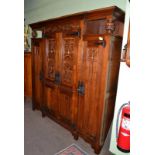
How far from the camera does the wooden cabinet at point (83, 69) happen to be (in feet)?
6.44

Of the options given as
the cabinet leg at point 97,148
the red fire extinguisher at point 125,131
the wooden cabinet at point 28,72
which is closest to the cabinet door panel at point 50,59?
the wooden cabinet at point 28,72

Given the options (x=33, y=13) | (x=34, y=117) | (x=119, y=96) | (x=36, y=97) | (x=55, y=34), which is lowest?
(x=34, y=117)

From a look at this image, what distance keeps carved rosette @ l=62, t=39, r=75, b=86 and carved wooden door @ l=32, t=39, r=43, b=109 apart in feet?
2.67

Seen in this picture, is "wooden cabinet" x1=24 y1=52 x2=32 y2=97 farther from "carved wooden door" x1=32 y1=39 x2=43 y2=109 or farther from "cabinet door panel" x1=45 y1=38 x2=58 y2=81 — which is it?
"cabinet door panel" x1=45 y1=38 x2=58 y2=81

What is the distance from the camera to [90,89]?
85.8 inches

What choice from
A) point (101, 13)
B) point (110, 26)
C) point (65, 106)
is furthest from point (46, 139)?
point (101, 13)

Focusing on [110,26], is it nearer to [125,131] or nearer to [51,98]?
[125,131]
